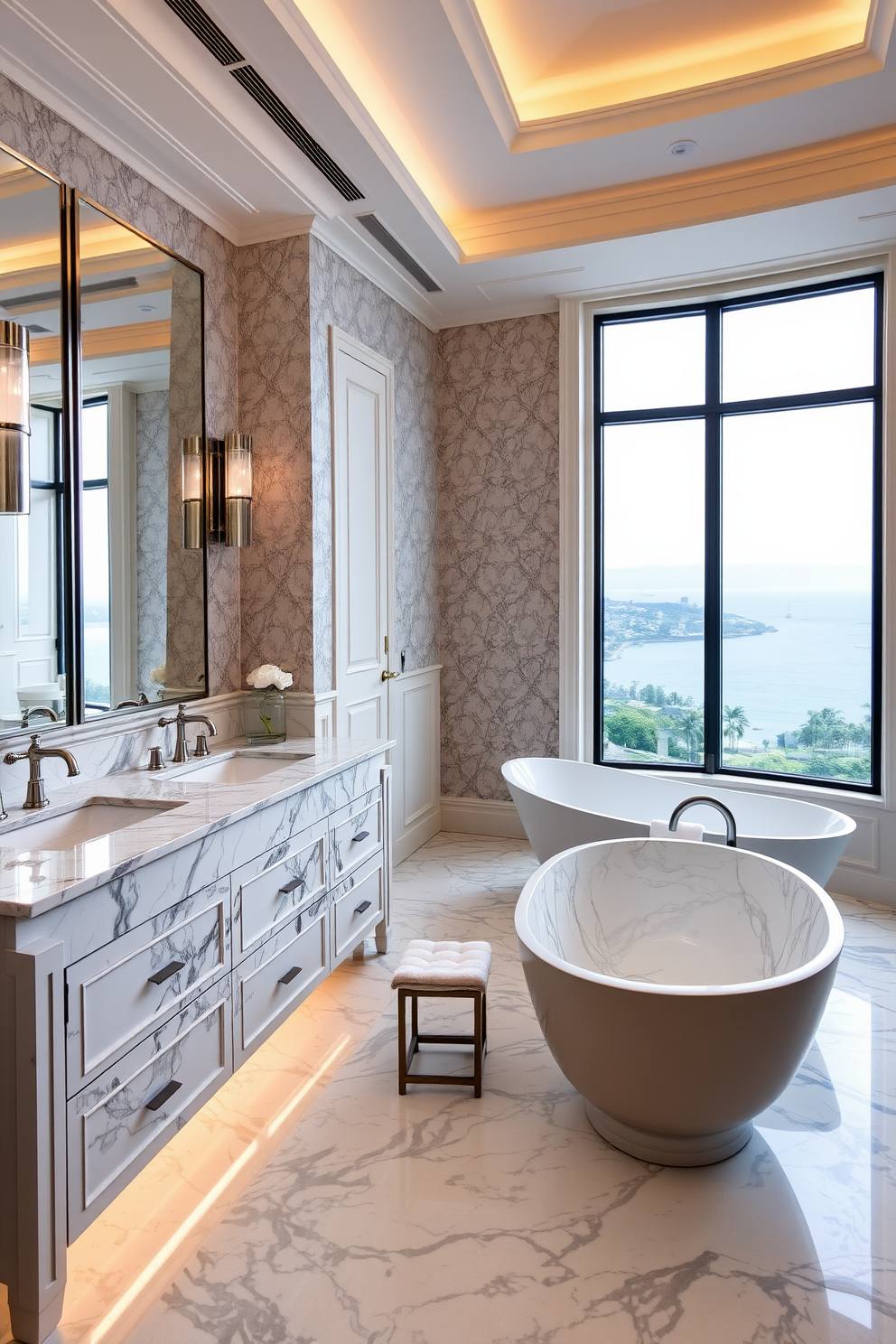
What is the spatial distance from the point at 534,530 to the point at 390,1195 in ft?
11.0

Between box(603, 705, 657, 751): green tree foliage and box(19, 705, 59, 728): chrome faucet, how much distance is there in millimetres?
2990

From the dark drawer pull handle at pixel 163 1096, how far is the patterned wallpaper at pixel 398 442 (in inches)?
66.0

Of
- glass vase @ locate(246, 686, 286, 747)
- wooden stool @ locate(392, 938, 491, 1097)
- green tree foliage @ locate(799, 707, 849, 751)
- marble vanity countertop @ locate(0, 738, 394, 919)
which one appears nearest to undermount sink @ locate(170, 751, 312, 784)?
marble vanity countertop @ locate(0, 738, 394, 919)

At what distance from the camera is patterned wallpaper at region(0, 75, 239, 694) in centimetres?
222

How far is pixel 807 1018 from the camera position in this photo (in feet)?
5.85

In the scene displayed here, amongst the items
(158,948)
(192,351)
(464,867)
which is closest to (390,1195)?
(158,948)

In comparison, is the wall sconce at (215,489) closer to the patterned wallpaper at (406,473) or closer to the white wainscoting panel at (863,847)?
the patterned wallpaper at (406,473)

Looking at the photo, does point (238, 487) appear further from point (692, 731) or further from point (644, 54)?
point (692, 731)

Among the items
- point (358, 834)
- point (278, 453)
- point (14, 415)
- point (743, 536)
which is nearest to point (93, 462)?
point (14, 415)

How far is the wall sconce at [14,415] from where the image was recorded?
1958 millimetres

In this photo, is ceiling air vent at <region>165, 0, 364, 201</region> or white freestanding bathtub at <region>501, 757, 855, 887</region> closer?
ceiling air vent at <region>165, 0, 364, 201</region>

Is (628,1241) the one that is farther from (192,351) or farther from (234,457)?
(192,351)

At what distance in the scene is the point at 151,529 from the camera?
2670mm

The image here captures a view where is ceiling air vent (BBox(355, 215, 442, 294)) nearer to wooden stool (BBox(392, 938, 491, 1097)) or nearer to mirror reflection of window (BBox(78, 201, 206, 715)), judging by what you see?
mirror reflection of window (BBox(78, 201, 206, 715))
